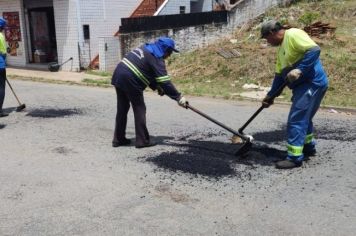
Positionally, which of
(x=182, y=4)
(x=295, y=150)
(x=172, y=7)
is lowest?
(x=295, y=150)

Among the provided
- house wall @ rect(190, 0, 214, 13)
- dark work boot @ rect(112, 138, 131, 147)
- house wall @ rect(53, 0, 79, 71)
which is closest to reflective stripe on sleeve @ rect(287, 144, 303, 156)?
dark work boot @ rect(112, 138, 131, 147)

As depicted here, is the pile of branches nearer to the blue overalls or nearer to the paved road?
the paved road

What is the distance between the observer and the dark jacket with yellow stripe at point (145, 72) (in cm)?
621

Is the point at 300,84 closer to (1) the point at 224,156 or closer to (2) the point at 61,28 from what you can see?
(1) the point at 224,156

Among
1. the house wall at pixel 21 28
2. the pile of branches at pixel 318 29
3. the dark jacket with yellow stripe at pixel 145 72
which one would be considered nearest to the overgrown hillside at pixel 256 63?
the pile of branches at pixel 318 29

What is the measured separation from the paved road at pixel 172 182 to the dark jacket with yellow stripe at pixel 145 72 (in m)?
0.93

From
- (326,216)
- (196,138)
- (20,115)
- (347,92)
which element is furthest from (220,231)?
(347,92)

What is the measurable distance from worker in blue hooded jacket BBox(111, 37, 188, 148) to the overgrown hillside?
4732 mm

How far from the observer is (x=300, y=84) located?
18.2 ft

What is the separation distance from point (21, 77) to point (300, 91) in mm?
12499

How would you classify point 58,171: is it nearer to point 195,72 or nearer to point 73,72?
point 195,72

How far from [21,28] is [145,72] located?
13.8 m

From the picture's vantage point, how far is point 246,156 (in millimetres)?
6133

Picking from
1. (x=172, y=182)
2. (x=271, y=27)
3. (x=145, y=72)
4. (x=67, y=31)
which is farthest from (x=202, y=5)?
(x=172, y=182)
